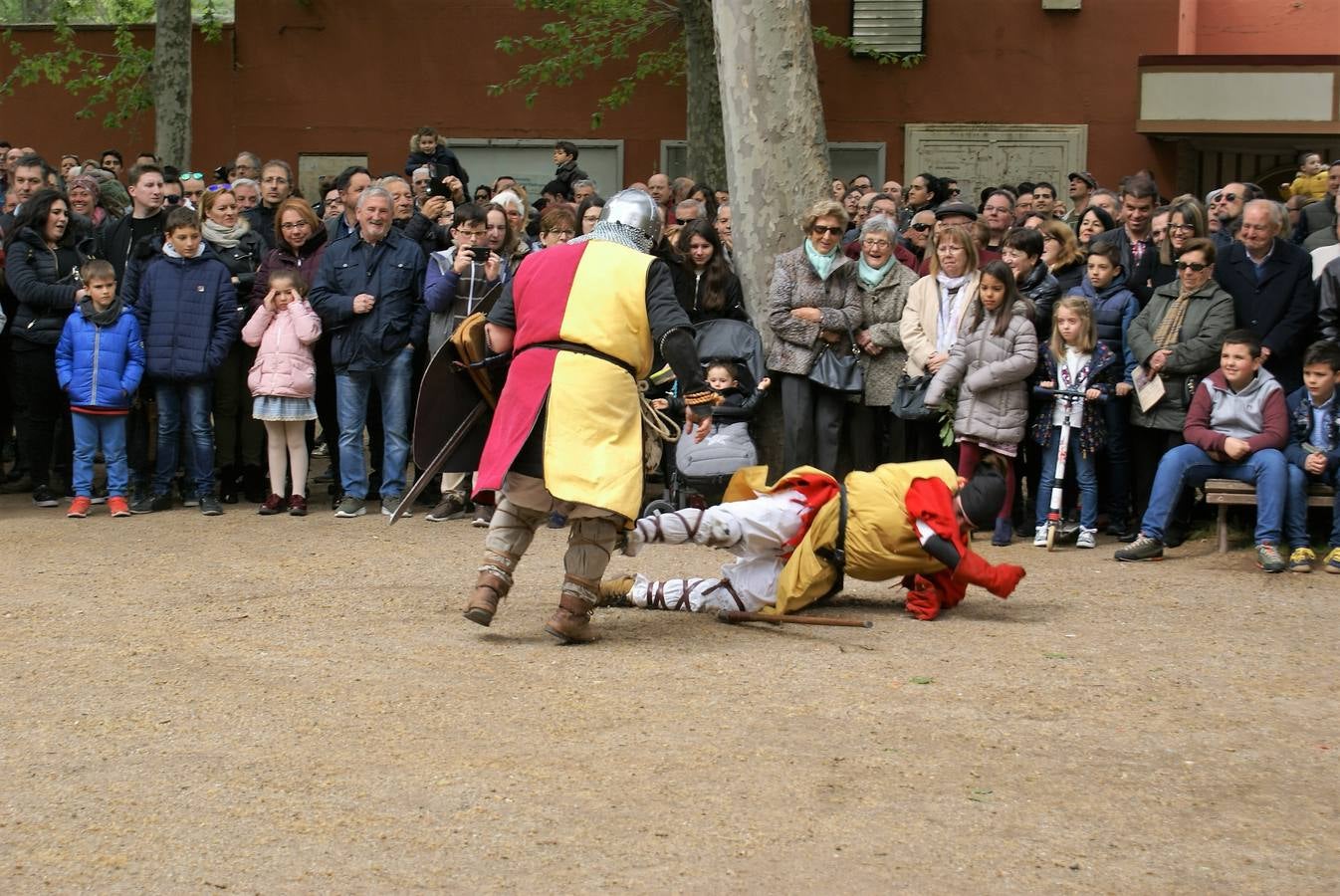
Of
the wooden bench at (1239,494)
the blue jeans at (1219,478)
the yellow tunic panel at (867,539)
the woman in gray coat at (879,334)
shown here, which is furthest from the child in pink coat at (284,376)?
the wooden bench at (1239,494)

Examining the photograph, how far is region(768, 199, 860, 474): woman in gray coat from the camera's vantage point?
11.0 m

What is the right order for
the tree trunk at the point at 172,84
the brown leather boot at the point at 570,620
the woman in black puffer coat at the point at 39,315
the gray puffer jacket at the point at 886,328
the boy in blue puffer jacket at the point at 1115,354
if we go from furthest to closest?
the tree trunk at the point at 172,84 < the woman in black puffer coat at the point at 39,315 < the gray puffer jacket at the point at 886,328 < the boy in blue puffer jacket at the point at 1115,354 < the brown leather boot at the point at 570,620

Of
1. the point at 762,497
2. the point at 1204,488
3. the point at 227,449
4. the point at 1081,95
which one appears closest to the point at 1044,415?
the point at 1204,488

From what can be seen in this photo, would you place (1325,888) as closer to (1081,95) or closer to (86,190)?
(86,190)

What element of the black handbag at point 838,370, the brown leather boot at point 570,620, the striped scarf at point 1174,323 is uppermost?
the striped scarf at point 1174,323

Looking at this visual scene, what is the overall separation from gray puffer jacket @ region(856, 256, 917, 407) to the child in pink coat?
3445 mm

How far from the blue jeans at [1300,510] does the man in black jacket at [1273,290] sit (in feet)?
2.72

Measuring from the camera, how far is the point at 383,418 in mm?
11281

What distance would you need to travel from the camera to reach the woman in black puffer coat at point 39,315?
11.6 m

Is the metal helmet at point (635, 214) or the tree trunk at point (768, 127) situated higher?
the tree trunk at point (768, 127)

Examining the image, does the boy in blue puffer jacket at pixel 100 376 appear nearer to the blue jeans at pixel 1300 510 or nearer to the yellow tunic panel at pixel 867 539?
the yellow tunic panel at pixel 867 539

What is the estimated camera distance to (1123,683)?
6.85m

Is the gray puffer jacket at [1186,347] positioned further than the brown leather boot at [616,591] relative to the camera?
Yes

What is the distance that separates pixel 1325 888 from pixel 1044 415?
5.95m
